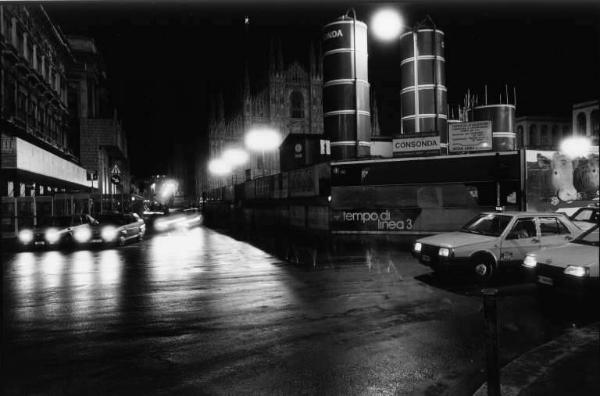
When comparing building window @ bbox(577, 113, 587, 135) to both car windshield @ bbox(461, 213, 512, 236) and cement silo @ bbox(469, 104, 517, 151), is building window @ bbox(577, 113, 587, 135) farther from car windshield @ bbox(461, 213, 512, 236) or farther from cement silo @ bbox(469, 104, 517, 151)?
car windshield @ bbox(461, 213, 512, 236)

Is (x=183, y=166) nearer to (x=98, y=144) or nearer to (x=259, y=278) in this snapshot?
(x=98, y=144)

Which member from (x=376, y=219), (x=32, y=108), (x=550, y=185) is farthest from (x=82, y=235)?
(x=550, y=185)

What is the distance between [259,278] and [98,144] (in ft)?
131

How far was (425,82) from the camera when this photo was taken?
33.1 m

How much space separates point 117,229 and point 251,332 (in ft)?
46.8

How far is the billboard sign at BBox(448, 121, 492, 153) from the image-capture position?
23312 mm

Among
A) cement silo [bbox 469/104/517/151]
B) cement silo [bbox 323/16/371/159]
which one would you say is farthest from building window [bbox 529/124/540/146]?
cement silo [bbox 323/16/371/159]

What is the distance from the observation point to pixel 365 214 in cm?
2028

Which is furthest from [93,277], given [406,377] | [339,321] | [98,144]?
[98,144]

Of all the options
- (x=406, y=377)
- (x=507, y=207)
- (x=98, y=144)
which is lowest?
(x=406, y=377)

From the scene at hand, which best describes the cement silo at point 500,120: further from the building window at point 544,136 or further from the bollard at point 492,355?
the building window at point 544,136

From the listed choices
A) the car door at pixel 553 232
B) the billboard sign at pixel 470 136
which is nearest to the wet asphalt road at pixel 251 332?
the car door at pixel 553 232

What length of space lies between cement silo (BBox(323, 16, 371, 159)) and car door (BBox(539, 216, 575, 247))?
2111cm

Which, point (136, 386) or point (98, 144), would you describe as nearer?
point (136, 386)
